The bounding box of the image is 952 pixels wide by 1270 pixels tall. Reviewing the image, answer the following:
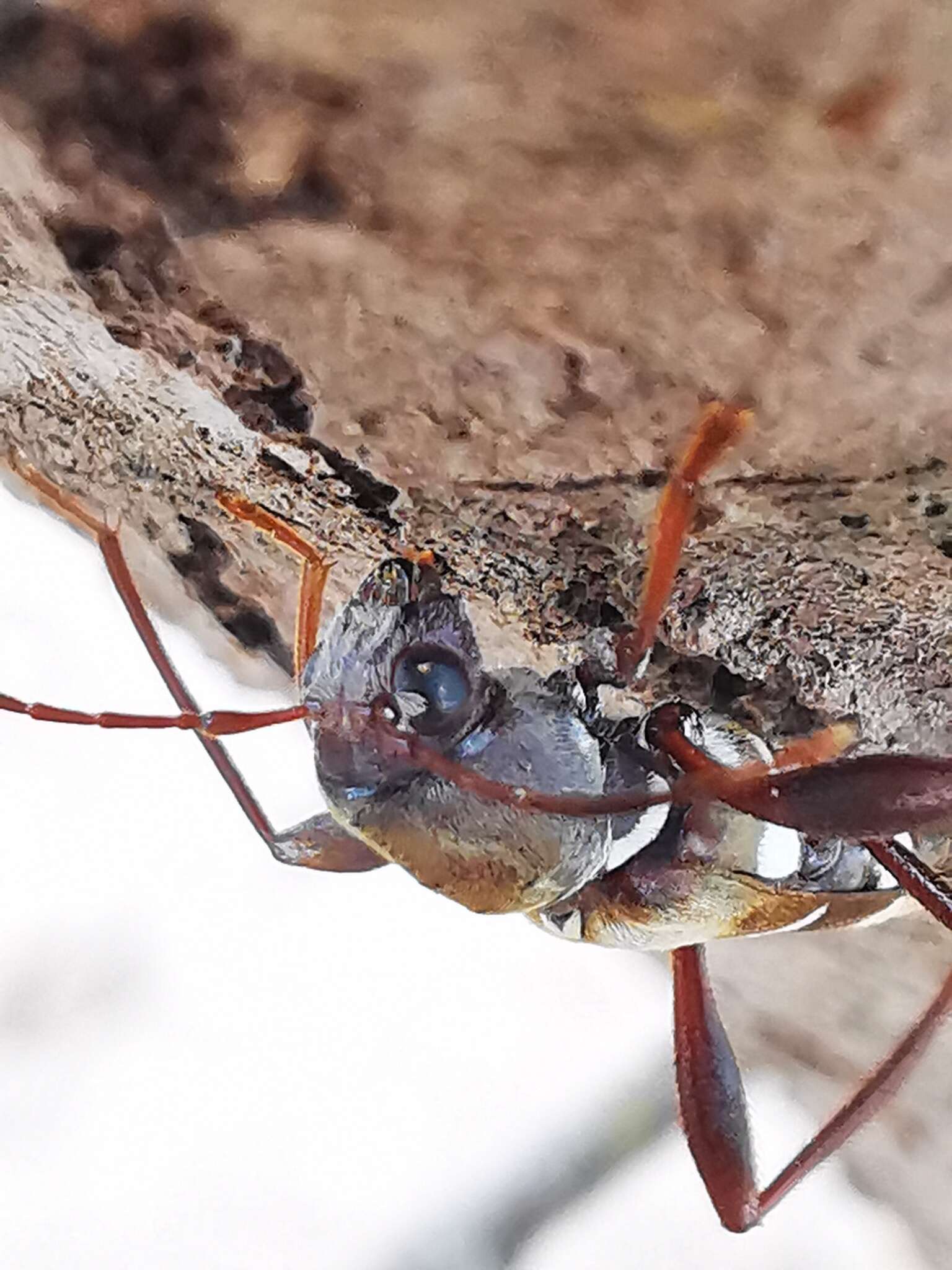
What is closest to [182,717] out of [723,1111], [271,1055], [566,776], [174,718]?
[174,718]

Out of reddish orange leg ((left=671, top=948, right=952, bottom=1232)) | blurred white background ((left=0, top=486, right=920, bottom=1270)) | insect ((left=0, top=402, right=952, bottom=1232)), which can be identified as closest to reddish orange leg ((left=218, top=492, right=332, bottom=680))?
insect ((left=0, top=402, right=952, bottom=1232))

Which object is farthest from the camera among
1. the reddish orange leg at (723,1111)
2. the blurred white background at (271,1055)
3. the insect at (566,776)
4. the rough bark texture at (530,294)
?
the blurred white background at (271,1055)

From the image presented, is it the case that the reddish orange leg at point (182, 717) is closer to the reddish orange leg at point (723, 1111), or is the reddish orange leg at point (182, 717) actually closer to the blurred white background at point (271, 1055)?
the reddish orange leg at point (723, 1111)

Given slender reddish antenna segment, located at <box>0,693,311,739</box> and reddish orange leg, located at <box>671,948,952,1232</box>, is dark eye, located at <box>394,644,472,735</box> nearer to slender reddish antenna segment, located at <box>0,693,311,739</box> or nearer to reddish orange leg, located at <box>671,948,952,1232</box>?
slender reddish antenna segment, located at <box>0,693,311,739</box>

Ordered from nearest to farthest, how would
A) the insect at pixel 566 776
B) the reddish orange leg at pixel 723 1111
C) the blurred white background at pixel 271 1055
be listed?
the insect at pixel 566 776
the reddish orange leg at pixel 723 1111
the blurred white background at pixel 271 1055

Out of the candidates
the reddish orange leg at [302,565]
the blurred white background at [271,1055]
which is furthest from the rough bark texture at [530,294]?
the blurred white background at [271,1055]

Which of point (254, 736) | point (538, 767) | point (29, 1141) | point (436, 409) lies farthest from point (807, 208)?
point (29, 1141)

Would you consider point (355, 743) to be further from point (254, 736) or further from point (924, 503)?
point (254, 736)
